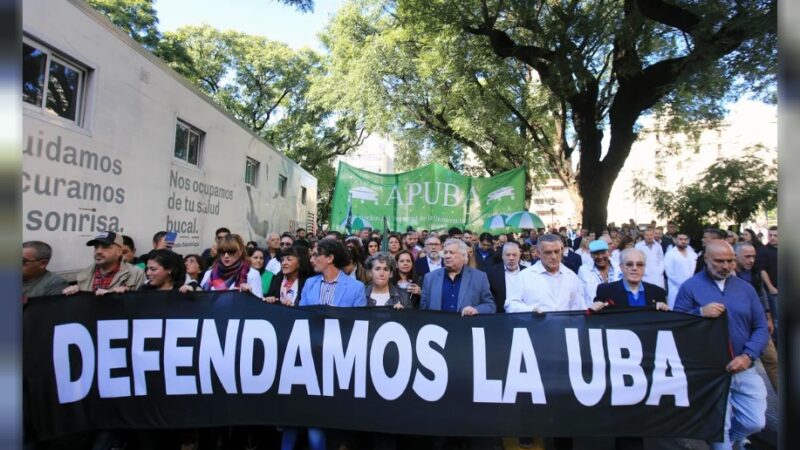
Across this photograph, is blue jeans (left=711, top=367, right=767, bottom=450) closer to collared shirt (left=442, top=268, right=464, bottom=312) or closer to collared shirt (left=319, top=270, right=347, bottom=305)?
collared shirt (left=442, top=268, right=464, bottom=312)

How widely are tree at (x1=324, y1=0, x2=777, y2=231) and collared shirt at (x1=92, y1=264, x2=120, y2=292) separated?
9607mm

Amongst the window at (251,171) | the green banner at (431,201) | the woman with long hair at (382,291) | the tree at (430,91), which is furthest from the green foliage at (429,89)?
the woman with long hair at (382,291)

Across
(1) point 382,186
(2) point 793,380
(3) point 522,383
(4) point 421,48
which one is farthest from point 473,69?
(2) point 793,380

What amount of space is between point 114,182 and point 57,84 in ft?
3.60

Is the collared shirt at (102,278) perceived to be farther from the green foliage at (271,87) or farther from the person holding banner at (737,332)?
the green foliage at (271,87)

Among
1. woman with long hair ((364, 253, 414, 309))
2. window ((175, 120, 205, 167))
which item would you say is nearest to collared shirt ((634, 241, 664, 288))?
woman with long hair ((364, 253, 414, 309))

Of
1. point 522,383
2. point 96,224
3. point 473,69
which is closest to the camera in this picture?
point 522,383

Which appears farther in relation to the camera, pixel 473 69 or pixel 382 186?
pixel 473 69

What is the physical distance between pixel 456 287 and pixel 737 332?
2.11m

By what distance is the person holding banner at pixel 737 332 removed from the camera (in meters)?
3.18

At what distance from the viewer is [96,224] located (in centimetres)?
465

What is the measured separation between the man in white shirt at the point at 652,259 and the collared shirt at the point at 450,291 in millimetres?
4605

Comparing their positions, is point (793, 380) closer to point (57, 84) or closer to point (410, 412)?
point (410, 412)

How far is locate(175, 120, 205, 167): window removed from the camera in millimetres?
6668
